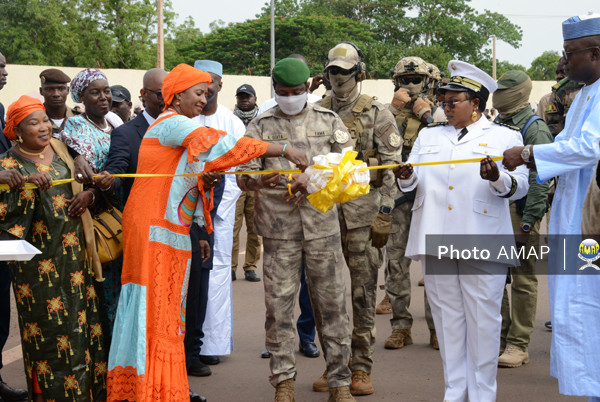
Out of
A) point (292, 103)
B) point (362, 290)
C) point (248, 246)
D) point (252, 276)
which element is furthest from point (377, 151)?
point (248, 246)

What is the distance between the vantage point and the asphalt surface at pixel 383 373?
18.9ft

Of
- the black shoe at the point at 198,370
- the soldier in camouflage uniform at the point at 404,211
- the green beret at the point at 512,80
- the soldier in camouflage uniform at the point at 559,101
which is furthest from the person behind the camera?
the soldier in camouflage uniform at the point at 559,101

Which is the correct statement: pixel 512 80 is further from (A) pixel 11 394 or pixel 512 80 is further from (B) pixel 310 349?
(A) pixel 11 394

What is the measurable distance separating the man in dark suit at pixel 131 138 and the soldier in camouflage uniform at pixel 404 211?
2.58m

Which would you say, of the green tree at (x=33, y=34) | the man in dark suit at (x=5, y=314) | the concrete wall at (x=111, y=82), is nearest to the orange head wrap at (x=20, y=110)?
the man in dark suit at (x=5, y=314)

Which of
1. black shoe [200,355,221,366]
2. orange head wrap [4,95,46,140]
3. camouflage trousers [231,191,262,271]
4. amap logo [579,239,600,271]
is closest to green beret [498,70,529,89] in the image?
amap logo [579,239,600,271]

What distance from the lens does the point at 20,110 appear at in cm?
497

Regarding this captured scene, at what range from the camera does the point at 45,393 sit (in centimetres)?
507

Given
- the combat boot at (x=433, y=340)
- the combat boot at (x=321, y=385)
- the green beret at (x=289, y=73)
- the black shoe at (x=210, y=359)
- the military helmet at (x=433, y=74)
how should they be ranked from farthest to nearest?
the military helmet at (x=433, y=74) → the combat boot at (x=433, y=340) → the black shoe at (x=210, y=359) → the combat boot at (x=321, y=385) → the green beret at (x=289, y=73)

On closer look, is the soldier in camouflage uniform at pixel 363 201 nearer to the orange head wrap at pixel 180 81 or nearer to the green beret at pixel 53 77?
the orange head wrap at pixel 180 81

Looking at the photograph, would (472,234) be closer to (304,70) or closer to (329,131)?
(329,131)

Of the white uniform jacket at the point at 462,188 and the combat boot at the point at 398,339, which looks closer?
the white uniform jacket at the point at 462,188

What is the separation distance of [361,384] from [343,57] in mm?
2591

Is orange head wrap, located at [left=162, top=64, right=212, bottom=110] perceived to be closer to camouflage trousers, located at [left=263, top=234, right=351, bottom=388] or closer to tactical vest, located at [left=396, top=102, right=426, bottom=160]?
camouflage trousers, located at [left=263, top=234, right=351, bottom=388]
